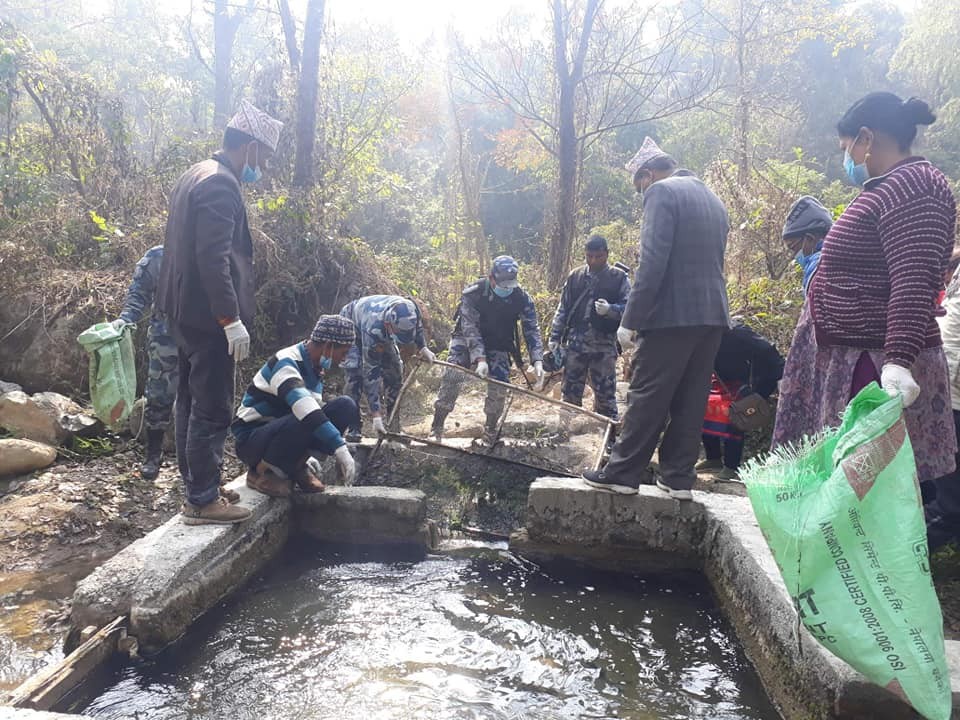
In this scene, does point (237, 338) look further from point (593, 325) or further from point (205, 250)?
point (593, 325)

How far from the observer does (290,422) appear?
3430mm

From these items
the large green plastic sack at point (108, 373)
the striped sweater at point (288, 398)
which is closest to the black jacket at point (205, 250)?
the striped sweater at point (288, 398)

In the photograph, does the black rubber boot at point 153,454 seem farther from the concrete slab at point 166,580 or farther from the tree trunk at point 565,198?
the tree trunk at point 565,198

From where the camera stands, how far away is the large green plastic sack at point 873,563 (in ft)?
5.52

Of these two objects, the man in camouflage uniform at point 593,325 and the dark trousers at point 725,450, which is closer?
the dark trousers at point 725,450

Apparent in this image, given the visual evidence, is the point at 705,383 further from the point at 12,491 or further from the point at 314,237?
the point at 314,237

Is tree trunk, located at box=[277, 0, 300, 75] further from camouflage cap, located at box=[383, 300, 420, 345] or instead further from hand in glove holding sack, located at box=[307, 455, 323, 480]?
hand in glove holding sack, located at box=[307, 455, 323, 480]

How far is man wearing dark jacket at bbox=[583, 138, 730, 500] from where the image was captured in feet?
10.3

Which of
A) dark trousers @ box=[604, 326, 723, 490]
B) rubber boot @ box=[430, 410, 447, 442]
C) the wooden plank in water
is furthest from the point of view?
rubber boot @ box=[430, 410, 447, 442]

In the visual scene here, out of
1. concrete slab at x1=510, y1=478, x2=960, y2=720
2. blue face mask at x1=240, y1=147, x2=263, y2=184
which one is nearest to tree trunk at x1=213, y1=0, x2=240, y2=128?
blue face mask at x1=240, y1=147, x2=263, y2=184

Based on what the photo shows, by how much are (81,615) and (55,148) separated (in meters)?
7.16

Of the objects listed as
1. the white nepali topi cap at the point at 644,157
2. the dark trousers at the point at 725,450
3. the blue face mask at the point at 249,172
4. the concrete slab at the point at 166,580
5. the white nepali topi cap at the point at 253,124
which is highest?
the white nepali topi cap at the point at 644,157

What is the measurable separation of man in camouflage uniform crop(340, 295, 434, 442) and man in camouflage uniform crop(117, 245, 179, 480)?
1.32 metres

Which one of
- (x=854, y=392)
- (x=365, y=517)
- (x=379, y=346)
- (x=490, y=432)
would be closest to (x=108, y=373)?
(x=365, y=517)
